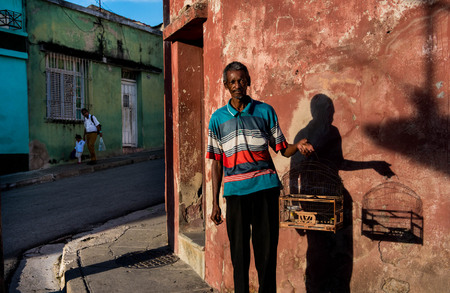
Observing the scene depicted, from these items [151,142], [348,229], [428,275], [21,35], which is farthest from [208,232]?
[151,142]

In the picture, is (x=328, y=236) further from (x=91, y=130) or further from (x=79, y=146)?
(x=79, y=146)

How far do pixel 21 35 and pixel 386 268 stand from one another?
1271 centimetres

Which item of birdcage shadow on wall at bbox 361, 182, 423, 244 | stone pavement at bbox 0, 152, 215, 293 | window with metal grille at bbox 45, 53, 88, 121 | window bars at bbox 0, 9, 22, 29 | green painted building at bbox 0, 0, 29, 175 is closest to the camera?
birdcage shadow on wall at bbox 361, 182, 423, 244

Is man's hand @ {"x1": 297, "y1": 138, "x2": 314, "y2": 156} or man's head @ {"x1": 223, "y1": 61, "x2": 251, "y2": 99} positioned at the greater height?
man's head @ {"x1": 223, "y1": 61, "x2": 251, "y2": 99}

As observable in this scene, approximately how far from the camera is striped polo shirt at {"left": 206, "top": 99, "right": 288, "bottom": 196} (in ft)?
9.29

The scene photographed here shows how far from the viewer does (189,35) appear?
491 cm

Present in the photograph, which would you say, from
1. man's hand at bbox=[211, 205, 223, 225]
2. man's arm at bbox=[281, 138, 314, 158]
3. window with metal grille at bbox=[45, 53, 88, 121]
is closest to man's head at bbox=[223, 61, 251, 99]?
man's arm at bbox=[281, 138, 314, 158]

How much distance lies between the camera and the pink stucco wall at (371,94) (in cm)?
279

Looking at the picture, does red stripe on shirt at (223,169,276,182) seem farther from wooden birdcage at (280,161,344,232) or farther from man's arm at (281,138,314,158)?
wooden birdcage at (280,161,344,232)

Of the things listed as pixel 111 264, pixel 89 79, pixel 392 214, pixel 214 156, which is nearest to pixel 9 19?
pixel 89 79

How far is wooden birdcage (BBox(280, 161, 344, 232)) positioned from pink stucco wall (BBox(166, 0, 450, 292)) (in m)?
0.12

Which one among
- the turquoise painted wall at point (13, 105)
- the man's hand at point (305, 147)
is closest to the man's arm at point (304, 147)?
the man's hand at point (305, 147)

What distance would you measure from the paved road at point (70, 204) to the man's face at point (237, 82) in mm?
4078

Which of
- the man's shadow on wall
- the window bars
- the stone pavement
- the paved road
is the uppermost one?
the window bars
